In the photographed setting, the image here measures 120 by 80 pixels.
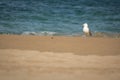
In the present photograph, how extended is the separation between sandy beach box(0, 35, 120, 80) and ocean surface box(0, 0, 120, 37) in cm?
334

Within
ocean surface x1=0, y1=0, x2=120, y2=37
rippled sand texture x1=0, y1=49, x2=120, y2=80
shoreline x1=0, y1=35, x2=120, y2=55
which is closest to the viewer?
rippled sand texture x1=0, y1=49, x2=120, y2=80

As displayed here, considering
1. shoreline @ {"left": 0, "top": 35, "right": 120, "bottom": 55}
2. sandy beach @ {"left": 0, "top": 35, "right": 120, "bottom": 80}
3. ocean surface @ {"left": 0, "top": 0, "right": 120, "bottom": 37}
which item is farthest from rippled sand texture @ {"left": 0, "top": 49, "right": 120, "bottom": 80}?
ocean surface @ {"left": 0, "top": 0, "right": 120, "bottom": 37}

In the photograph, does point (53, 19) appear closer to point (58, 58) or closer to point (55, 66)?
point (58, 58)

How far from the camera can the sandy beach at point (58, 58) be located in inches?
226

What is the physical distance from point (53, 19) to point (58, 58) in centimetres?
976

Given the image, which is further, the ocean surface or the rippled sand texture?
the ocean surface

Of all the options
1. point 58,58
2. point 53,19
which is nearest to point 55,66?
point 58,58

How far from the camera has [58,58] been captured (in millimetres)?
6742

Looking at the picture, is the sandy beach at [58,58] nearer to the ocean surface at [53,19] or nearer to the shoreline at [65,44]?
the shoreline at [65,44]

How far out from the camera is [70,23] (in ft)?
50.9

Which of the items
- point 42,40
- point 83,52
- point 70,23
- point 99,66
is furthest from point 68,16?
point 99,66

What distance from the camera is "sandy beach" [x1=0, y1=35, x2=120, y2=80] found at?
226 inches

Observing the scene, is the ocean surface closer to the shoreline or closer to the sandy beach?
the shoreline

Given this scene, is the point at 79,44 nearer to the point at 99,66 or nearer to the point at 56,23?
the point at 99,66
